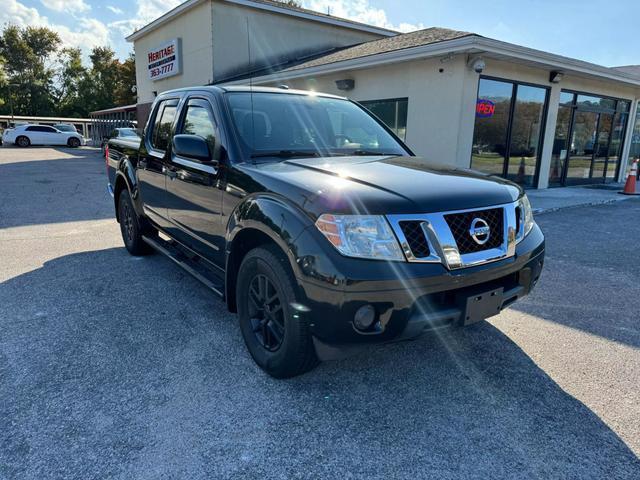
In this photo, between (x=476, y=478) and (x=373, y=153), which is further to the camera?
(x=373, y=153)

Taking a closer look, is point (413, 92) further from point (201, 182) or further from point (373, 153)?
point (201, 182)

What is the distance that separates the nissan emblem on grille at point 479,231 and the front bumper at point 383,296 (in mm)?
163

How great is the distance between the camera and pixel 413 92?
1080cm

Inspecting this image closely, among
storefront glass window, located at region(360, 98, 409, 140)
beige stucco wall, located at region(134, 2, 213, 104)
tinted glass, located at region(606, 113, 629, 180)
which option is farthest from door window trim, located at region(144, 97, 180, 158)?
beige stucco wall, located at region(134, 2, 213, 104)

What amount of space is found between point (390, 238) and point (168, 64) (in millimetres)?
22899

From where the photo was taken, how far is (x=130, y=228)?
5504 mm

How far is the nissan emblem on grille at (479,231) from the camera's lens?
2502mm

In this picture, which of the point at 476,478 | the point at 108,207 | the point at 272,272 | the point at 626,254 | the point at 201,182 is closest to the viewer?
the point at 476,478

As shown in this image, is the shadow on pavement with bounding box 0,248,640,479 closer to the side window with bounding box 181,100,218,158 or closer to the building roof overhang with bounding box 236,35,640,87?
the side window with bounding box 181,100,218,158

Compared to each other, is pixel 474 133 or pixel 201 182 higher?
pixel 474 133

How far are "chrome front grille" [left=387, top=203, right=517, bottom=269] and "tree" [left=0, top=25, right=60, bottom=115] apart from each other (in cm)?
6756

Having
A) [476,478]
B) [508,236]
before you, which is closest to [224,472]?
[476,478]

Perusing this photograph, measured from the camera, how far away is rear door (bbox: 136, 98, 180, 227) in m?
4.27

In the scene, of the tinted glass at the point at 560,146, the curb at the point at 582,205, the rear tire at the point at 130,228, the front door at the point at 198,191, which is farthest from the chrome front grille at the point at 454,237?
the tinted glass at the point at 560,146
